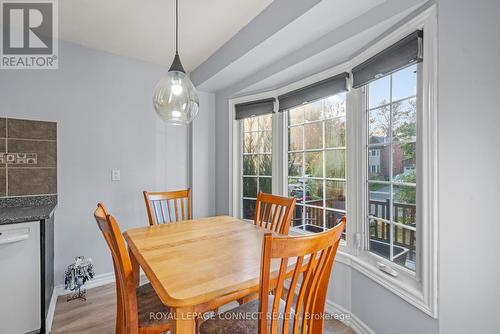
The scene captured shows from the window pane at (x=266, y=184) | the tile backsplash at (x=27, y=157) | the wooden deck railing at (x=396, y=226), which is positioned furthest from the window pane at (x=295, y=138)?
the tile backsplash at (x=27, y=157)

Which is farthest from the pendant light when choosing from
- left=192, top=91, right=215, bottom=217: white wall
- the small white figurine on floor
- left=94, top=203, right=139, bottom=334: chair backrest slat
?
the small white figurine on floor

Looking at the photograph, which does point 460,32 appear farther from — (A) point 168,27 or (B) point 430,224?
(A) point 168,27

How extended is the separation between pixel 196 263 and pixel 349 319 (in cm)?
143

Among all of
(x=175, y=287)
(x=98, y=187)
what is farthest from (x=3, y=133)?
(x=175, y=287)

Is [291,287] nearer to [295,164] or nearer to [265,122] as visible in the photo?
[295,164]

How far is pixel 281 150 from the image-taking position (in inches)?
103

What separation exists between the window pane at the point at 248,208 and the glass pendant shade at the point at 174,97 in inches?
64.7

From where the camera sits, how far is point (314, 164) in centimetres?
230

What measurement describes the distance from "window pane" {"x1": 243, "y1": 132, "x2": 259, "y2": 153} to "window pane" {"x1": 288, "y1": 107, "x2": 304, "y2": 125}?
51cm

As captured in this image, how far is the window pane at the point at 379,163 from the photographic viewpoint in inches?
64.4

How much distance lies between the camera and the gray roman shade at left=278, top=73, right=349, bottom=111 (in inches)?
76.4

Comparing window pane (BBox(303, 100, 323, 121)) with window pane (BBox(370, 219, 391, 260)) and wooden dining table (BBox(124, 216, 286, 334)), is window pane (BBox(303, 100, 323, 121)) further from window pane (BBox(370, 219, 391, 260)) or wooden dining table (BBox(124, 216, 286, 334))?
wooden dining table (BBox(124, 216, 286, 334))

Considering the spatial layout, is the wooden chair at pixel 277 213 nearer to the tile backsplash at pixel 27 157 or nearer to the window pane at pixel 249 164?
the window pane at pixel 249 164

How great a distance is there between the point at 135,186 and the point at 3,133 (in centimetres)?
117
